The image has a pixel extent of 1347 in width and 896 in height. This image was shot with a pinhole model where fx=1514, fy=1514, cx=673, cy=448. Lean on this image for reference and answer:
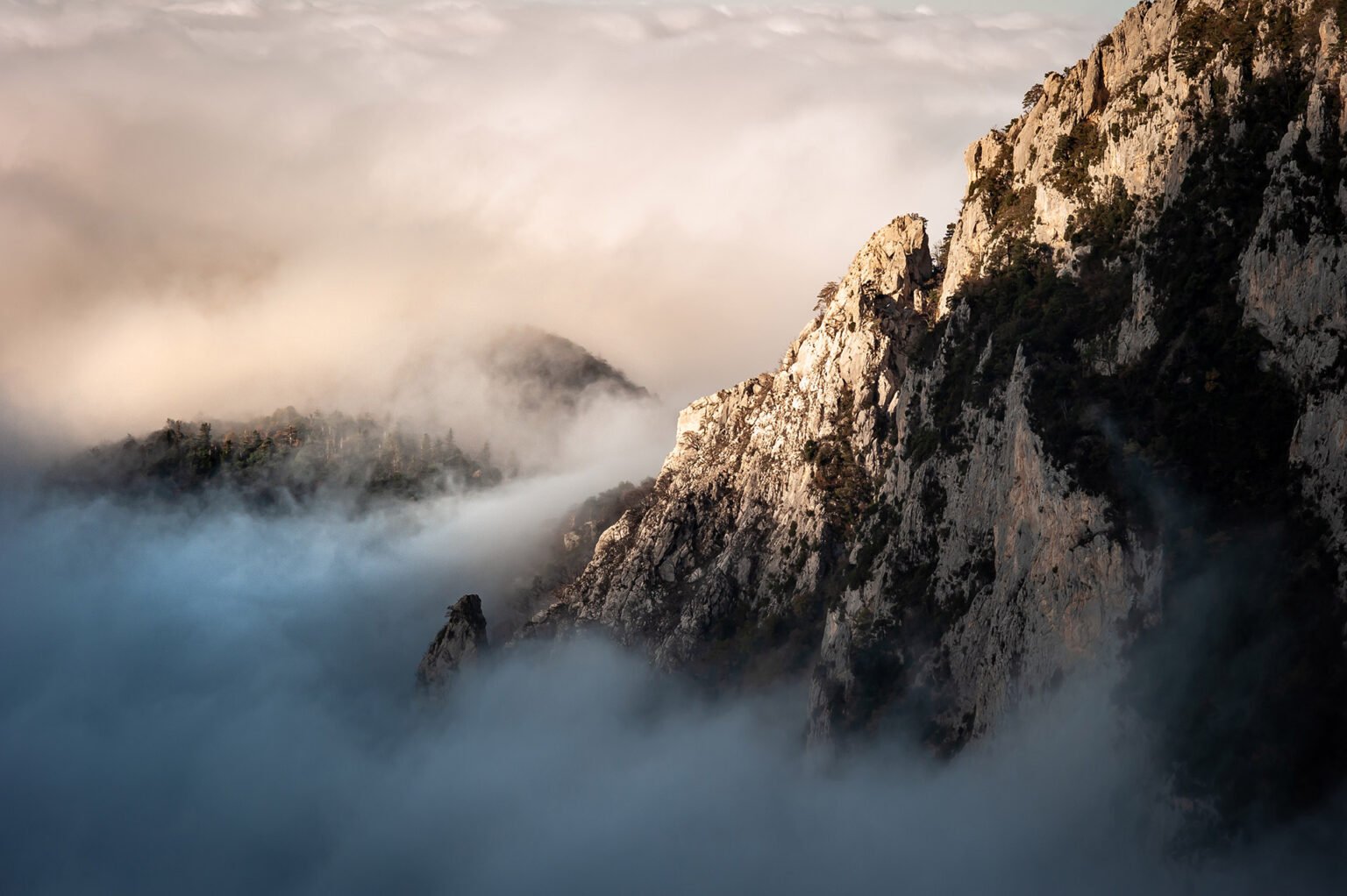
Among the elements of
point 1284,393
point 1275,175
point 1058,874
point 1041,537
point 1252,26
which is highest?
point 1252,26

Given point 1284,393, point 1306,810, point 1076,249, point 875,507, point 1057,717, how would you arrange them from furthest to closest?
point 875,507 < point 1076,249 < point 1057,717 < point 1284,393 < point 1306,810

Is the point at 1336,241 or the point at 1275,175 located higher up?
the point at 1275,175

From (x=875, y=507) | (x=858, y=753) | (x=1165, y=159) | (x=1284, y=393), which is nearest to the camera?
(x=1284, y=393)

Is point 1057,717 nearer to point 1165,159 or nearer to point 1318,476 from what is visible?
point 1318,476

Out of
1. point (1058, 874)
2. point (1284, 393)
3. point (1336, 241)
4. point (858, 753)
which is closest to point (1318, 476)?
point (1284, 393)

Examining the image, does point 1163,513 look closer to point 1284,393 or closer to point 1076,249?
point 1284,393

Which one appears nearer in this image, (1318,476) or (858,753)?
(1318,476)
